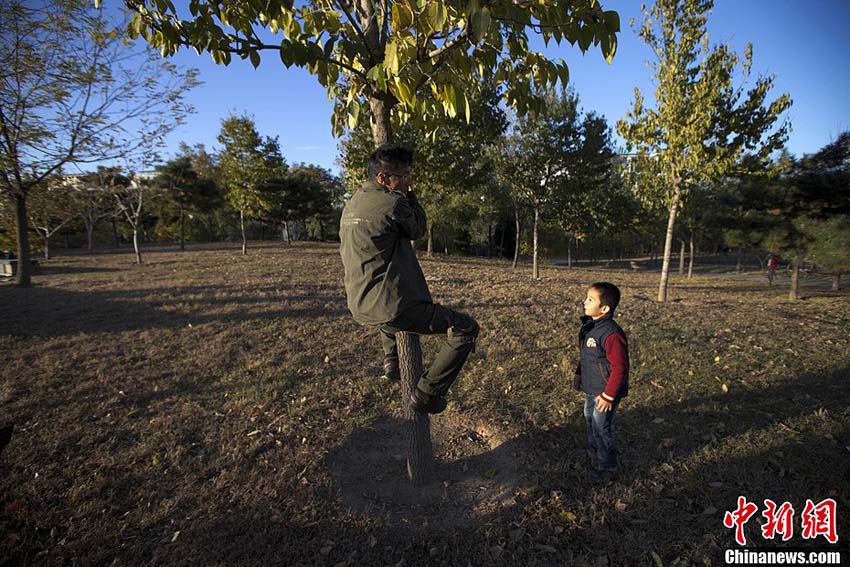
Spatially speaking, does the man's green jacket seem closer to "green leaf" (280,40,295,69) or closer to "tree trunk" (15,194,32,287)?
"green leaf" (280,40,295,69)

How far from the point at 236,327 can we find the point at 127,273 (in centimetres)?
1226

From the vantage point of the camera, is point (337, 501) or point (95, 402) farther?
point (95, 402)

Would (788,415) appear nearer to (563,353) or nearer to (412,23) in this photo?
(563,353)

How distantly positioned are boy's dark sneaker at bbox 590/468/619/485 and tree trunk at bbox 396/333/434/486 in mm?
1502

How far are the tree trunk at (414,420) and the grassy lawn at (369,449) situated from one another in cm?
21

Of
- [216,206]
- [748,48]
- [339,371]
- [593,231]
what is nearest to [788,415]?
[339,371]

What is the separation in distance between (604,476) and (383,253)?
2913 mm

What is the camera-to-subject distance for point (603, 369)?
135 inches

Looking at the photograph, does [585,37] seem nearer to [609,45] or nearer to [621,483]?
[609,45]

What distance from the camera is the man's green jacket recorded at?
2516 mm

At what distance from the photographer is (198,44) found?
2.73m

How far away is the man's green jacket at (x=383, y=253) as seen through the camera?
99.0 inches

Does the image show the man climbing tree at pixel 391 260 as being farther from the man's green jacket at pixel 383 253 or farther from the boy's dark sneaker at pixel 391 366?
the boy's dark sneaker at pixel 391 366

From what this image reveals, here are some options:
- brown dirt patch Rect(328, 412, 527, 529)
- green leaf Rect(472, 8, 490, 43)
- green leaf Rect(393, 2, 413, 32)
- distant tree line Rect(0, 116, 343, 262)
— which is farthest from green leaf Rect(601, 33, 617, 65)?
distant tree line Rect(0, 116, 343, 262)
